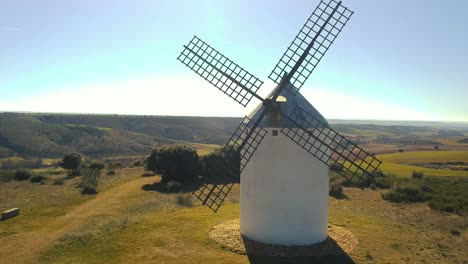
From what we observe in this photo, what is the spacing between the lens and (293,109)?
17.0 metres

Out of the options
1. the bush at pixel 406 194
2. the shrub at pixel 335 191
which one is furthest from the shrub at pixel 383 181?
the shrub at pixel 335 191

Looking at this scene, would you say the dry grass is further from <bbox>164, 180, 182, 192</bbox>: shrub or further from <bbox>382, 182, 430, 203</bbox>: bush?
<bbox>164, 180, 182, 192</bbox>: shrub

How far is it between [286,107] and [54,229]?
15.4 m

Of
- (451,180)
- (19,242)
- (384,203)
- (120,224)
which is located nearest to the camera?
(19,242)

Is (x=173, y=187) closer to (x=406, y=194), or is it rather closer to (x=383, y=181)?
(x=406, y=194)

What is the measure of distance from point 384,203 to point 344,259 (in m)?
15.9

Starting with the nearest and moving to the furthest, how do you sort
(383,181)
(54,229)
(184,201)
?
1. (54,229)
2. (184,201)
3. (383,181)

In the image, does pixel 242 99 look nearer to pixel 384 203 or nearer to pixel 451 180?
pixel 384 203

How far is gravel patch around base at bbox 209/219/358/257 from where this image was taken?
16.3 meters

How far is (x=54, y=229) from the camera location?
21047 mm

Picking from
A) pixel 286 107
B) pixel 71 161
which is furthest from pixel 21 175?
pixel 286 107

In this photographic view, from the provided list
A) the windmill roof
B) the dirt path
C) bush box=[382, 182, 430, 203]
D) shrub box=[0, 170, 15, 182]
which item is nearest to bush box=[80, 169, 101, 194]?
the dirt path

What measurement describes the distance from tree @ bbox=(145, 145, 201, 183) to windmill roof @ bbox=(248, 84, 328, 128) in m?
21.7

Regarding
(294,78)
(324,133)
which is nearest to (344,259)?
(324,133)
